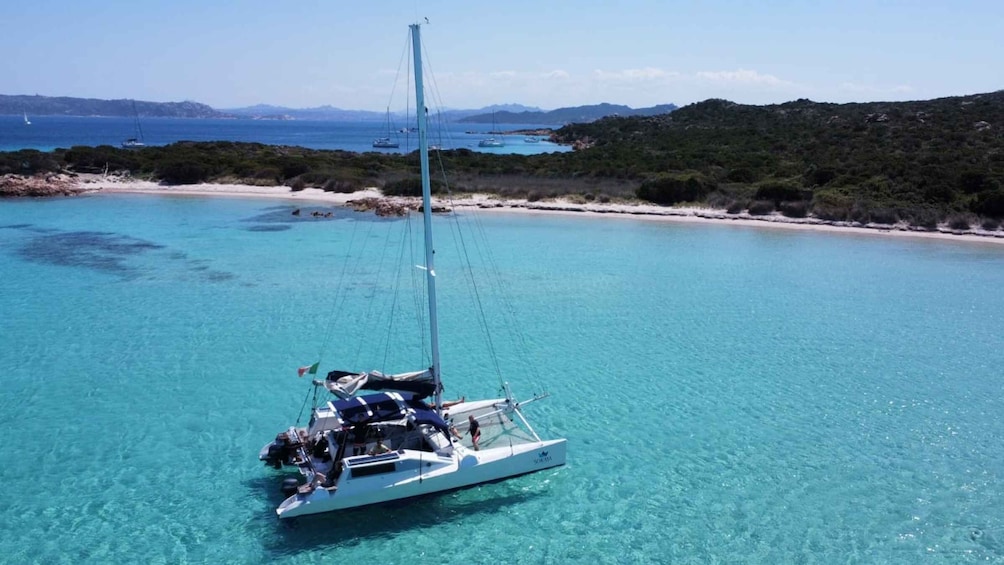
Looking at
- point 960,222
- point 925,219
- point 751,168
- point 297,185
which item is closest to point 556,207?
point 751,168

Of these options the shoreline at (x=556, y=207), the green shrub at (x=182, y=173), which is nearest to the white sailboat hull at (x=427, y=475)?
the shoreline at (x=556, y=207)

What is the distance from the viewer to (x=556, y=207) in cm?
5262

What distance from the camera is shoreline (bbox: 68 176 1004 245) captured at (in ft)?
148

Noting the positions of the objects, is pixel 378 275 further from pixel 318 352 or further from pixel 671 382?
pixel 671 382

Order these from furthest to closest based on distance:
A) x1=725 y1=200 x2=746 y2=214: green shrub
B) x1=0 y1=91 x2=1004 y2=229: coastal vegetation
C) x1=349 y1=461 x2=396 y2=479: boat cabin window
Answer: x1=725 y1=200 x2=746 y2=214: green shrub → x1=0 y1=91 x2=1004 y2=229: coastal vegetation → x1=349 y1=461 x2=396 y2=479: boat cabin window

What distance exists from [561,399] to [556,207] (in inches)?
1366

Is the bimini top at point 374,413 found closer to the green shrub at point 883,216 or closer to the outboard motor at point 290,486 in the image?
the outboard motor at point 290,486

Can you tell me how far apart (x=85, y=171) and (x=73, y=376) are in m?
51.6

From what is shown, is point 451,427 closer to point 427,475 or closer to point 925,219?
point 427,475

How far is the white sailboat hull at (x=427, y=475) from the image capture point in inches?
511

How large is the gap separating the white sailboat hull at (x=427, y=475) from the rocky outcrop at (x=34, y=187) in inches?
2076

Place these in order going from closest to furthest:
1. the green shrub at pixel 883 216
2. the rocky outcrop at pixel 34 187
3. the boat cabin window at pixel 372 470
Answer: the boat cabin window at pixel 372 470, the green shrub at pixel 883 216, the rocky outcrop at pixel 34 187

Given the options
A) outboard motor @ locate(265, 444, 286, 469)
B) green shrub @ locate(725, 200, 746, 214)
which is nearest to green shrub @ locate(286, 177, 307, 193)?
green shrub @ locate(725, 200, 746, 214)

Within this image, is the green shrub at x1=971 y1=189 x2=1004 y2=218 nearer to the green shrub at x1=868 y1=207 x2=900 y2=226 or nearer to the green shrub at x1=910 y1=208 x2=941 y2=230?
the green shrub at x1=910 y1=208 x2=941 y2=230
